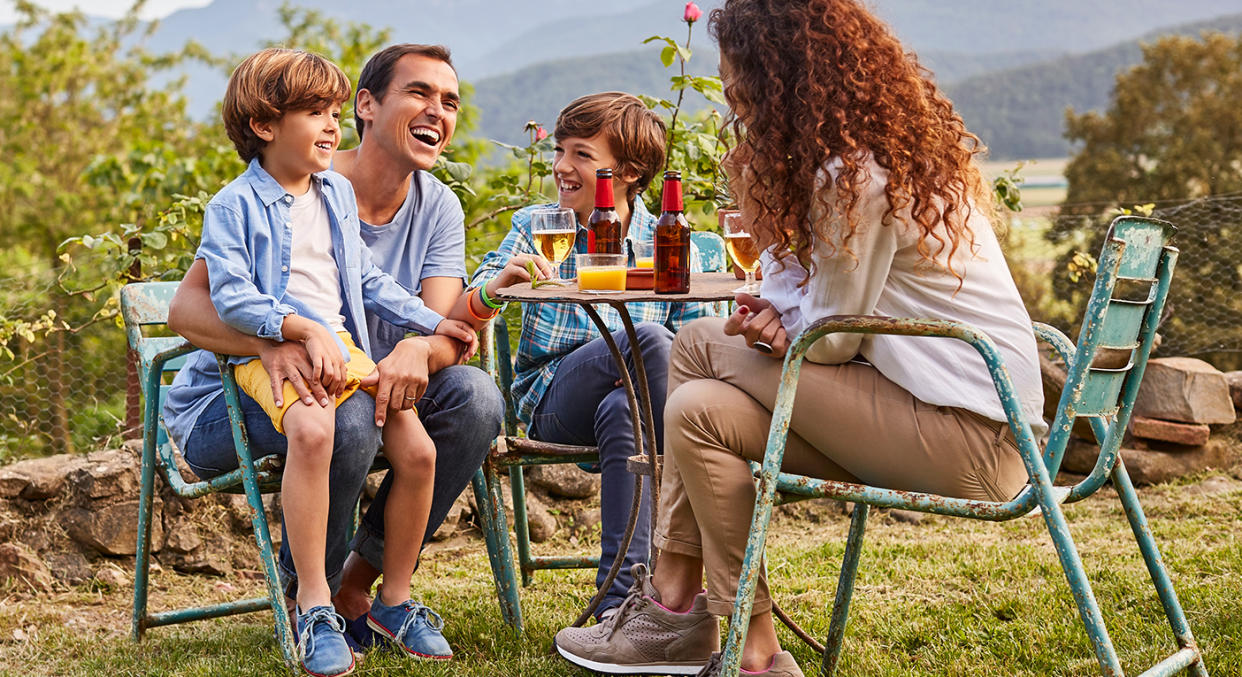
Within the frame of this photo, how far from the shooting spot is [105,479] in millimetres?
3500

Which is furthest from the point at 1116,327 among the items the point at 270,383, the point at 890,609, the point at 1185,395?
the point at 1185,395

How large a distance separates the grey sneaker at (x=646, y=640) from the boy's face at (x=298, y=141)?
1.11m

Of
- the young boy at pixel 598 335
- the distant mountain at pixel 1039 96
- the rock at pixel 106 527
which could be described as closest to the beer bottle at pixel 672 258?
the young boy at pixel 598 335

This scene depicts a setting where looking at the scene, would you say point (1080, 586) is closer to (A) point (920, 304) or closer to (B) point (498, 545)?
(A) point (920, 304)

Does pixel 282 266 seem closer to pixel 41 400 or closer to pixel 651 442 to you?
pixel 651 442

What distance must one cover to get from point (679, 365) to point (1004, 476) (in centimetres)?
61

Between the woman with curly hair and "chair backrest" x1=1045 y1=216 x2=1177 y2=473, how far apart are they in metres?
0.14

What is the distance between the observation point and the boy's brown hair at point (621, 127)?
9.49 ft

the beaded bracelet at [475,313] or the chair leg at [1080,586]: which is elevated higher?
the beaded bracelet at [475,313]

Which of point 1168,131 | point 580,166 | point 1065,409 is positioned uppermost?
point 1168,131

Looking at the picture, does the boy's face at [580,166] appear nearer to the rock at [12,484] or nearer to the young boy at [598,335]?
the young boy at [598,335]

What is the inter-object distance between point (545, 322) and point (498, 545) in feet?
1.85

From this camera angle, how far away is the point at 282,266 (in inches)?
96.1

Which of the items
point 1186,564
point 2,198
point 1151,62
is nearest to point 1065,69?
point 1151,62
